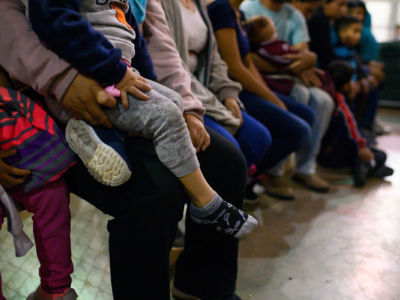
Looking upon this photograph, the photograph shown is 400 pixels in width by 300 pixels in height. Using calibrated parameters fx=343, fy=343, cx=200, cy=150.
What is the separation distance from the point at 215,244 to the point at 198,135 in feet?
1.08

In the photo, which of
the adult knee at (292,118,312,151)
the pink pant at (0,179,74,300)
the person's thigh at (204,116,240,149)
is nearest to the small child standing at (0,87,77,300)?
the pink pant at (0,179,74,300)

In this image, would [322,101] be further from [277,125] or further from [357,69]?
[357,69]

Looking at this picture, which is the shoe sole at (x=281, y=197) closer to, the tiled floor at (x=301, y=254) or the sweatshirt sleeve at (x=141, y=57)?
the tiled floor at (x=301, y=254)

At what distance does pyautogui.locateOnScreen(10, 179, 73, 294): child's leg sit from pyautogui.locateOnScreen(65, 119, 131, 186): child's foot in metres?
0.12

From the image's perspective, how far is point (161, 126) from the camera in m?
0.75

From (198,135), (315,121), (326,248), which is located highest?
(198,135)

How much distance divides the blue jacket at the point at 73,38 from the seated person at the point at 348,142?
1900mm

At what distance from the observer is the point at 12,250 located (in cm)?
128

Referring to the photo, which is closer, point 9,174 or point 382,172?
point 9,174

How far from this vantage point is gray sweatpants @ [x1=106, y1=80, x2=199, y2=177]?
0.75 metres

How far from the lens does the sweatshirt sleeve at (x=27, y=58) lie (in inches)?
27.9

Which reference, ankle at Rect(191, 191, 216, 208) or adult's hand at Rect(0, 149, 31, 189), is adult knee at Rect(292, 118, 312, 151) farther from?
adult's hand at Rect(0, 149, 31, 189)

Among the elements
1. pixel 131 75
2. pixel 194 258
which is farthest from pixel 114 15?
pixel 194 258

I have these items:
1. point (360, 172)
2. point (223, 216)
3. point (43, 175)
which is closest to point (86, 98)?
point (43, 175)
